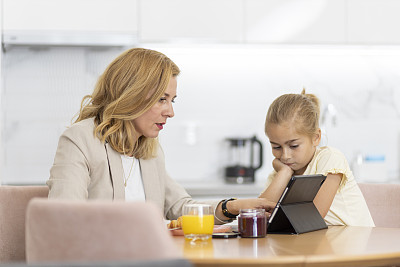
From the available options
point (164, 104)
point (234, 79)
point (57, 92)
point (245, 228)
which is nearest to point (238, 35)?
point (234, 79)

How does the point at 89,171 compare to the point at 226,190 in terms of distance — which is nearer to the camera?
the point at 89,171

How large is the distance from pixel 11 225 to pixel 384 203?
1.34 meters

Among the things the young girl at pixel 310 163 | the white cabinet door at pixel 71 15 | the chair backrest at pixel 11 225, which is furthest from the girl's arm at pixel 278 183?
the white cabinet door at pixel 71 15


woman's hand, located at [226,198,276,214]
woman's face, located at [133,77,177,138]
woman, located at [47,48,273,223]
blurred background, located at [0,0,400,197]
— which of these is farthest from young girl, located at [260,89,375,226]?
blurred background, located at [0,0,400,197]

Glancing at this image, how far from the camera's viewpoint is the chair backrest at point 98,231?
101 cm

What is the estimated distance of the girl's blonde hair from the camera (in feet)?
7.15

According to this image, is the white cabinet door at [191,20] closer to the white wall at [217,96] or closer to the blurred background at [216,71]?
the blurred background at [216,71]

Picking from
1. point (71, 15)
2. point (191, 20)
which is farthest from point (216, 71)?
point (71, 15)

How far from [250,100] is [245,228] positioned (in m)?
2.35

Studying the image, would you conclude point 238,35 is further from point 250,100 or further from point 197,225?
point 197,225

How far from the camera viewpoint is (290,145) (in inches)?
85.7

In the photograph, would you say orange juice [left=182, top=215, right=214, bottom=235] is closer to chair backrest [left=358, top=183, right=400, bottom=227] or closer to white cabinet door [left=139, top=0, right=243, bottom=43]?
chair backrest [left=358, top=183, right=400, bottom=227]

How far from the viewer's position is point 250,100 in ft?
13.1

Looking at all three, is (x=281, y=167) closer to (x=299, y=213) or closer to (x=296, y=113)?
(x=296, y=113)
